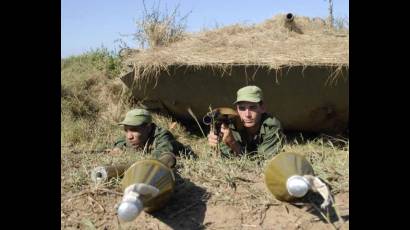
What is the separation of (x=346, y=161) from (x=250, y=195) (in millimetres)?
818

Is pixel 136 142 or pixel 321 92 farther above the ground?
pixel 321 92

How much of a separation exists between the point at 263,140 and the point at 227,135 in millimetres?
426

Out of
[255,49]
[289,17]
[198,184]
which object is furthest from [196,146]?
[198,184]

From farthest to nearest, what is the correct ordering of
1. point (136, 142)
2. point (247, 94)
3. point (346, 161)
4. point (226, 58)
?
point (226, 58) → point (136, 142) → point (247, 94) → point (346, 161)

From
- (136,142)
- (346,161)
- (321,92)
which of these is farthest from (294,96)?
(346,161)

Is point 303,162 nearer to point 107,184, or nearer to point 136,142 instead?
point 107,184

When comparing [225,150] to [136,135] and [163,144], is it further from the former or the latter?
[136,135]

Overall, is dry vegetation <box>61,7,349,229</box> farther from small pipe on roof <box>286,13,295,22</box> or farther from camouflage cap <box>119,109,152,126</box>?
camouflage cap <box>119,109,152,126</box>

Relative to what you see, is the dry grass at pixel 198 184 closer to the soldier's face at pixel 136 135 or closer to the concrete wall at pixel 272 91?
the soldier's face at pixel 136 135

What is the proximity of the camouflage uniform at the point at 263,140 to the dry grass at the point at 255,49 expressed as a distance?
3.97ft

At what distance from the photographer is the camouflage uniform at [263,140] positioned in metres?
4.35
